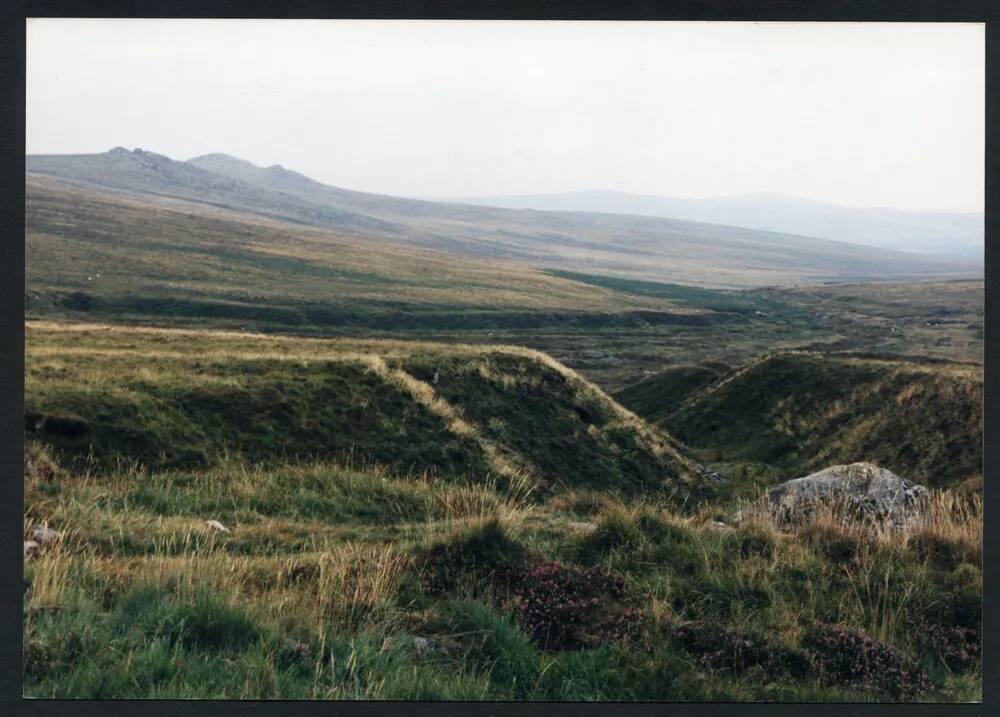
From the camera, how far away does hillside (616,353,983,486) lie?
29.0 m

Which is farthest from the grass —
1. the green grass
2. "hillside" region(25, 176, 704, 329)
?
"hillside" region(25, 176, 704, 329)

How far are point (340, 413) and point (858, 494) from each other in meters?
12.0

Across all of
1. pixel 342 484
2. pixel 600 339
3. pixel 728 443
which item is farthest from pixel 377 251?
pixel 342 484

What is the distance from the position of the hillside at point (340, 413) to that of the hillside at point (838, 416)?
5861 millimetres

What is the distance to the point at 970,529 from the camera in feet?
31.9

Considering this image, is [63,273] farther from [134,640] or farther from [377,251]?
[134,640]

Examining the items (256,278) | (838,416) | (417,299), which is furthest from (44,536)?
(256,278)

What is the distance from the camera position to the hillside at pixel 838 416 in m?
29.0

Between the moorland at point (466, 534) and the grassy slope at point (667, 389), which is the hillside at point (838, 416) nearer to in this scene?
the moorland at point (466, 534)

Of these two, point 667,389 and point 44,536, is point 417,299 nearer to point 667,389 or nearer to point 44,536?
point 667,389

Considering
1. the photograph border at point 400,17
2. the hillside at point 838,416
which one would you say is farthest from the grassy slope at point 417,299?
the photograph border at point 400,17

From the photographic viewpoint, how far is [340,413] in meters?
21.3

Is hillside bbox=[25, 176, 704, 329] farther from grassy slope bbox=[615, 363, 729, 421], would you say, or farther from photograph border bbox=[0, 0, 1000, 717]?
photograph border bbox=[0, 0, 1000, 717]

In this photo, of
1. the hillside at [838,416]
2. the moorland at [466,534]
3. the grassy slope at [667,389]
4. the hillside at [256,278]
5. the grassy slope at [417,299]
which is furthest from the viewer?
the hillside at [256,278]
